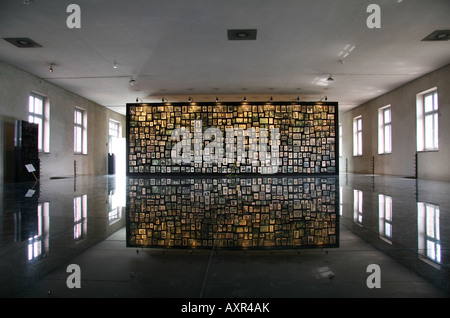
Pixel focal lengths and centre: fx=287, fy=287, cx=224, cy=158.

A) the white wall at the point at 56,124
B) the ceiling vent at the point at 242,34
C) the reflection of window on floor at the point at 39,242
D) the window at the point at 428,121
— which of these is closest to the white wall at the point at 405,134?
the window at the point at 428,121

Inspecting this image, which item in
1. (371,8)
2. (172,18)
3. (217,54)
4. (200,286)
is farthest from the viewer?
(217,54)

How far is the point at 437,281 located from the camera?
133 cm

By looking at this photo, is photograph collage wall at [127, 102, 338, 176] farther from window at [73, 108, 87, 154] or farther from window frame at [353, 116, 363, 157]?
window frame at [353, 116, 363, 157]

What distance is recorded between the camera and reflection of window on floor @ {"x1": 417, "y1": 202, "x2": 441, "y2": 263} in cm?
174

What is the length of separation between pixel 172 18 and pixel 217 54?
2.80 m

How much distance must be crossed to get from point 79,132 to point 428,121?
717 inches

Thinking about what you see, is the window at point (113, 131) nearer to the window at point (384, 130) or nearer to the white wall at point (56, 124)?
the white wall at point (56, 124)

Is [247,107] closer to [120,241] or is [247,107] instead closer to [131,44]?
[131,44]

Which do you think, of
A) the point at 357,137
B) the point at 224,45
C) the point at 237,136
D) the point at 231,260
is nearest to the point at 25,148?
the point at 224,45

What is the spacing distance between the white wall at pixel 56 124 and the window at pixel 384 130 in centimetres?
1743

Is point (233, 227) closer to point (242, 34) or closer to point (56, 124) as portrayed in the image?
point (242, 34)

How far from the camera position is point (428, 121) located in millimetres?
12641

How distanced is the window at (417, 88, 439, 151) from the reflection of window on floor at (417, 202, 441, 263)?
1113 cm
